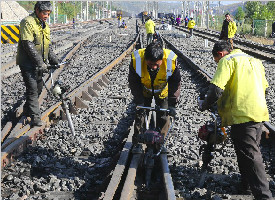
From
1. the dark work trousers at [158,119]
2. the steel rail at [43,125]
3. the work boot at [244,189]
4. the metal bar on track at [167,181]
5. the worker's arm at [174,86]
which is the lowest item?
the work boot at [244,189]

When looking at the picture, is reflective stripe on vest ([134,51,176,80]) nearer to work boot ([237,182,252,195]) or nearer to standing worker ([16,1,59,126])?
work boot ([237,182,252,195])

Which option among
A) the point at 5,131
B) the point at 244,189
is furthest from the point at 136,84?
the point at 5,131

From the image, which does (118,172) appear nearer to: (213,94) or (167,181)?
(167,181)

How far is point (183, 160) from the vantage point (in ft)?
18.0

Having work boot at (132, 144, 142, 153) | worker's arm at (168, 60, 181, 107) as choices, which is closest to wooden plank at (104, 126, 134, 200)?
work boot at (132, 144, 142, 153)

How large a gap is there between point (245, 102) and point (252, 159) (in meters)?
0.58

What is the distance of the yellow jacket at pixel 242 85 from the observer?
4.03 meters

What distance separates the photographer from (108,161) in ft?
17.9

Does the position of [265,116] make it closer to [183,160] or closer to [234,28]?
[183,160]

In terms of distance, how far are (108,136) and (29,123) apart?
1.34 meters

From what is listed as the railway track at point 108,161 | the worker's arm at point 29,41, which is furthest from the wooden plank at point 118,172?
the worker's arm at point 29,41

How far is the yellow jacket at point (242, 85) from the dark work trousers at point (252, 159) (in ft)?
0.32

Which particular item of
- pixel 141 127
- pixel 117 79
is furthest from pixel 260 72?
pixel 117 79

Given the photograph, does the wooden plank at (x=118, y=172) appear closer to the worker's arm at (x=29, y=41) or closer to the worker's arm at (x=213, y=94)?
the worker's arm at (x=213, y=94)
